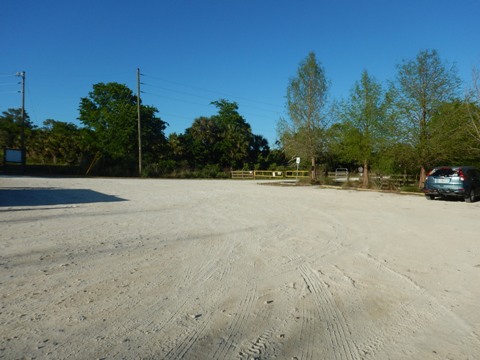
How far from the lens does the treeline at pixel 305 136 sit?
21.0 meters

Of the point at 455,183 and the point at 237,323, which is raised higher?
the point at 455,183

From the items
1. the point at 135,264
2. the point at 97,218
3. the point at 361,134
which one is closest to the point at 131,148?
the point at 361,134

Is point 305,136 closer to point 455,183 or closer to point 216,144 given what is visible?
point 455,183

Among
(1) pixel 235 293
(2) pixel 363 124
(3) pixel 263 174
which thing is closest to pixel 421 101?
(2) pixel 363 124

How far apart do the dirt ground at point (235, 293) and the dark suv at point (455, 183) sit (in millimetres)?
8471

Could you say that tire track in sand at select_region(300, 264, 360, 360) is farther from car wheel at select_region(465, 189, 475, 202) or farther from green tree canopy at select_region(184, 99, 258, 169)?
green tree canopy at select_region(184, 99, 258, 169)

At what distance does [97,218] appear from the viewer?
9.20 m

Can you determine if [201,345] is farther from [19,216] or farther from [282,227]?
[19,216]

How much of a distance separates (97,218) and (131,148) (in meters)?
39.3

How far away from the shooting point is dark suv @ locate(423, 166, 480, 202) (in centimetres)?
1540

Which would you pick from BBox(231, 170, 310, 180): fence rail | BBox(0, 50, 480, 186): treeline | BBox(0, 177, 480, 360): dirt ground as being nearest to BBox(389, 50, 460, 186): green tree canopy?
BBox(0, 50, 480, 186): treeline

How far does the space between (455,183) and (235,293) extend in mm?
15132

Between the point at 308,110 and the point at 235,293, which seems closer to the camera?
the point at 235,293

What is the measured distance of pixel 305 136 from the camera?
31.1m
